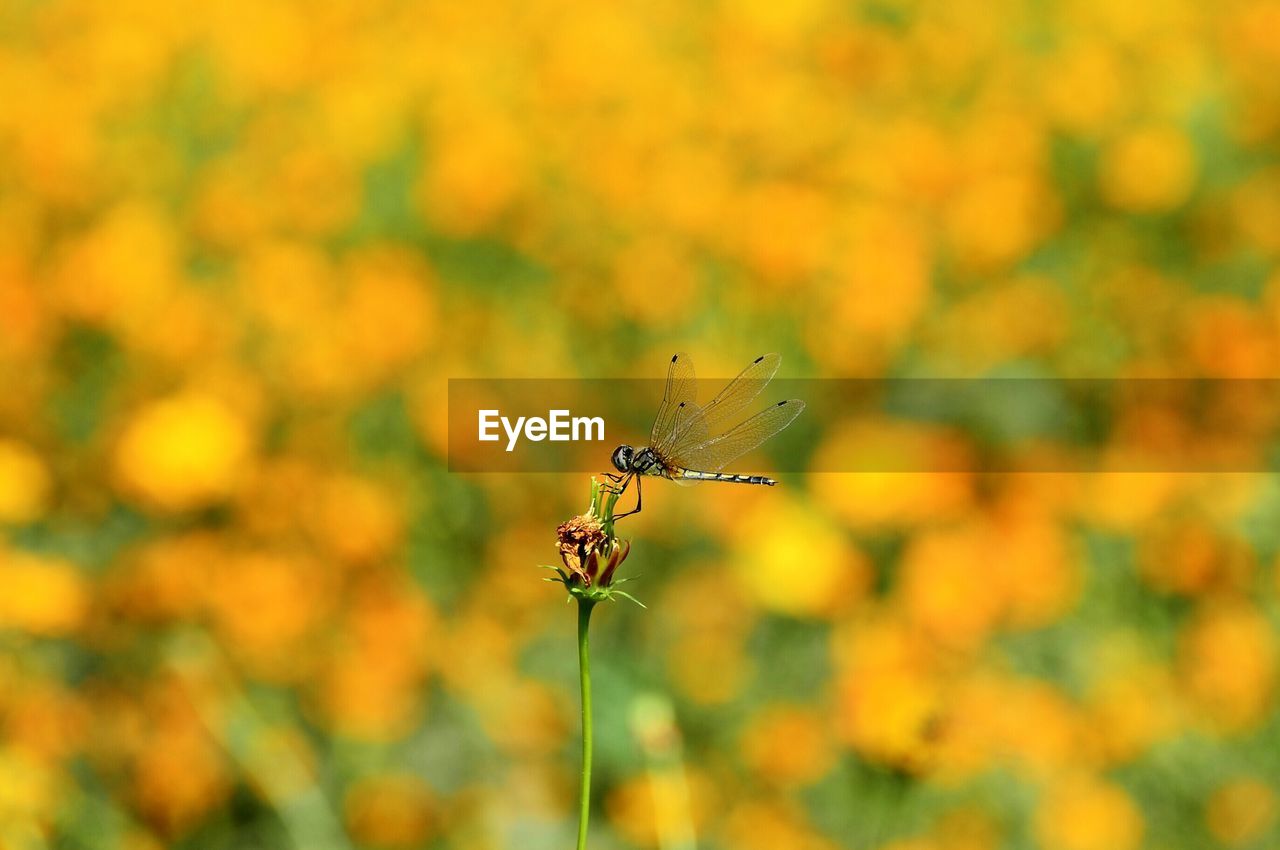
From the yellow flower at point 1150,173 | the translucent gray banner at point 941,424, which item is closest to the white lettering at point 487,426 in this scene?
the translucent gray banner at point 941,424

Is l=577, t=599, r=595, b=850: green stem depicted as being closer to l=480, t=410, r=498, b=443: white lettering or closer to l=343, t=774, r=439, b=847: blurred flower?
l=480, t=410, r=498, b=443: white lettering

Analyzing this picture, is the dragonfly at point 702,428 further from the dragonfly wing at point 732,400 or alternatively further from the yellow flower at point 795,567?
the yellow flower at point 795,567

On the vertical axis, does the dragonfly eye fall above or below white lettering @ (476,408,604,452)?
below

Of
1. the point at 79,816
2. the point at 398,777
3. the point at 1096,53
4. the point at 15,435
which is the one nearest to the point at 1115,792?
the point at 398,777

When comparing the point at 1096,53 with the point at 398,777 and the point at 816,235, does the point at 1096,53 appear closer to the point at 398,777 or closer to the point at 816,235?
the point at 816,235

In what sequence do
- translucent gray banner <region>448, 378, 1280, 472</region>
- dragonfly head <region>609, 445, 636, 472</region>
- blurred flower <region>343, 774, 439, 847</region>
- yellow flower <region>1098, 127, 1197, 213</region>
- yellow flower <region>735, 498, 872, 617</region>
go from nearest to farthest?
dragonfly head <region>609, 445, 636, 472</region>, blurred flower <region>343, 774, 439, 847</region>, yellow flower <region>735, 498, 872, 617</region>, translucent gray banner <region>448, 378, 1280, 472</region>, yellow flower <region>1098, 127, 1197, 213</region>

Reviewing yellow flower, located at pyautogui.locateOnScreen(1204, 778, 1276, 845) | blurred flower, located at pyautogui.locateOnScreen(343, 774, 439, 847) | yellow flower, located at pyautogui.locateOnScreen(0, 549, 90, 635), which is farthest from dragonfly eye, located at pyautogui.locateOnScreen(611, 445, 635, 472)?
yellow flower, located at pyautogui.locateOnScreen(1204, 778, 1276, 845)

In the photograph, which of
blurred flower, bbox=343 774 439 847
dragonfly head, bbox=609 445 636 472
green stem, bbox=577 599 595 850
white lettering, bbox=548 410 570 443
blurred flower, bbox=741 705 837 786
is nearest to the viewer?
green stem, bbox=577 599 595 850

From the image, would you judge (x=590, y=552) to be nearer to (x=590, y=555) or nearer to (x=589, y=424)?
(x=590, y=555)
